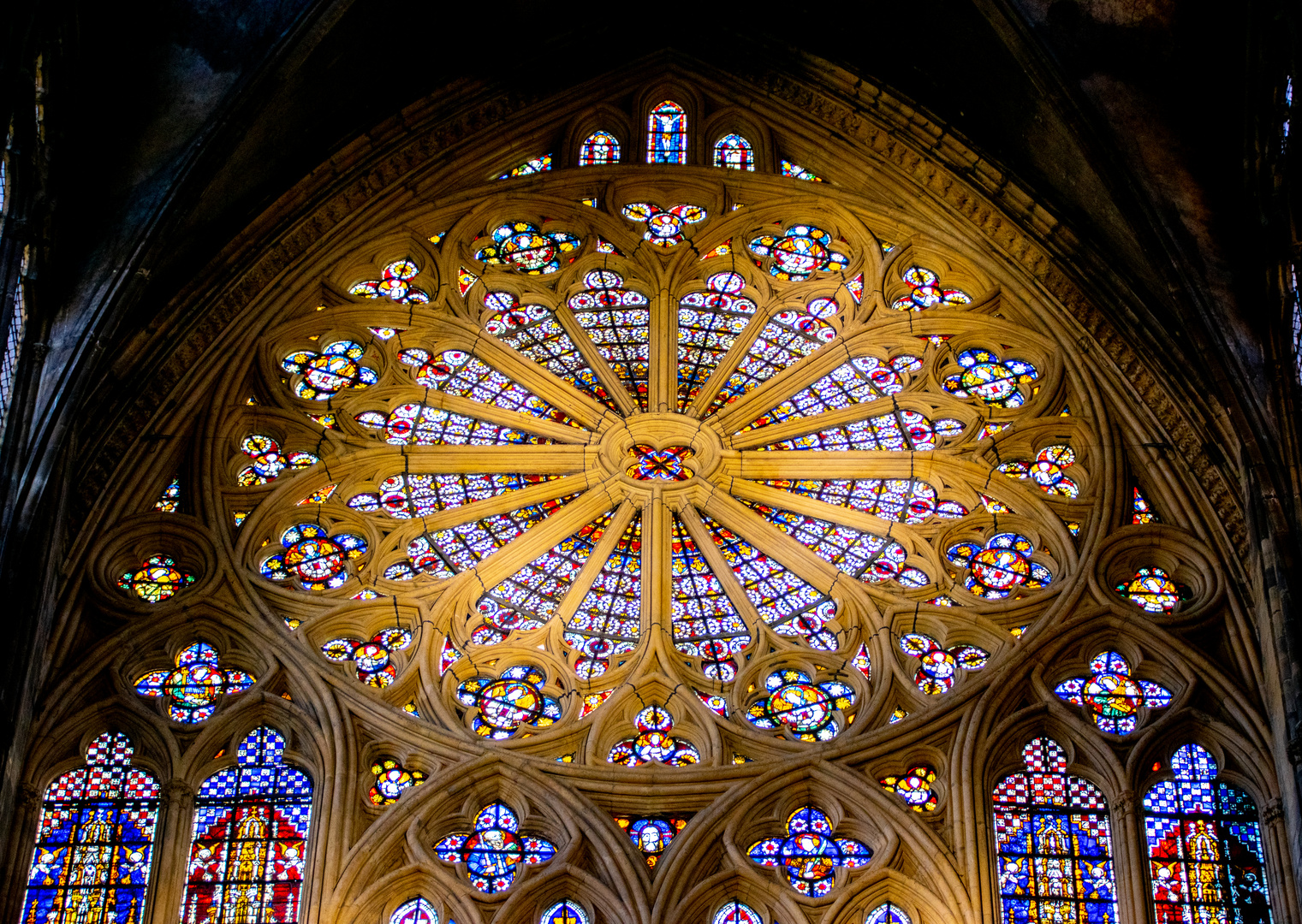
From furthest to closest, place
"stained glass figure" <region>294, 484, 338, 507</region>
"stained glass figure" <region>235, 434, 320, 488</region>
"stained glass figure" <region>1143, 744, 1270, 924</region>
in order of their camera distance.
A: "stained glass figure" <region>235, 434, 320, 488</region>
"stained glass figure" <region>294, 484, 338, 507</region>
"stained glass figure" <region>1143, 744, 1270, 924</region>

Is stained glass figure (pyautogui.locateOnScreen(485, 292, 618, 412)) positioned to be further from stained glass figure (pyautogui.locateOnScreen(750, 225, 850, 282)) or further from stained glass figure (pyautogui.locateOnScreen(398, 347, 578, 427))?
stained glass figure (pyautogui.locateOnScreen(750, 225, 850, 282))

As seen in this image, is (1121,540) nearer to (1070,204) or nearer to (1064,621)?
(1064,621)

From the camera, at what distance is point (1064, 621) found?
19.0m

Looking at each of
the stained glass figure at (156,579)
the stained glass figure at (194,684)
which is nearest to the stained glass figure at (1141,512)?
the stained glass figure at (194,684)

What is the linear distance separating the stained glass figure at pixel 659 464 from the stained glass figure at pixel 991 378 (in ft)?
7.14

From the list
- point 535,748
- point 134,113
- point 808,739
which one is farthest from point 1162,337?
point 134,113

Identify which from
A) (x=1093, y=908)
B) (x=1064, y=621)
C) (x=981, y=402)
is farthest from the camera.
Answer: (x=981, y=402)

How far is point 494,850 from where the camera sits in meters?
17.9

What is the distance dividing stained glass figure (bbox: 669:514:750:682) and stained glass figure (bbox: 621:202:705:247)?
3.14 m

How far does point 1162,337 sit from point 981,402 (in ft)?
5.62

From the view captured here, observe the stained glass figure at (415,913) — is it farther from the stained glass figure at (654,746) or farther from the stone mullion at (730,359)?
the stone mullion at (730,359)

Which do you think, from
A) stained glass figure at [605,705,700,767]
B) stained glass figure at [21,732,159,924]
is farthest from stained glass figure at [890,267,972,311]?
stained glass figure at [21,732,159,924]

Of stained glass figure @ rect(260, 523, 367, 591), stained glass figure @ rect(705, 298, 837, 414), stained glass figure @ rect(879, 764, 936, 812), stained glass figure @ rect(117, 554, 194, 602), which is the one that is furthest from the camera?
stained glass figure @ rect(705, 298, 837, 414)

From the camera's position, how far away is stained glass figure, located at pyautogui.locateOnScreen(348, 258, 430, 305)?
21.6 metres
